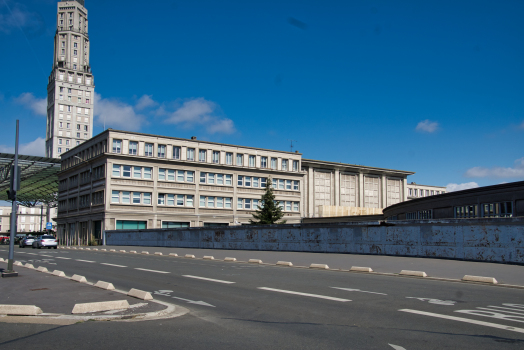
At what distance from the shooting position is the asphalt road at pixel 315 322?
231 inches

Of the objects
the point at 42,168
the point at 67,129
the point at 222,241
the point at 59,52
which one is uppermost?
the point at 59,52

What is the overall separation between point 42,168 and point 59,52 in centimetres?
8846

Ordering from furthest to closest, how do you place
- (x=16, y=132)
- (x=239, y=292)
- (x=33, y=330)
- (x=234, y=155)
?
(x=234, y=155) < (x=16, y=132) < (x=239, y=292) < (x=33, y=330)

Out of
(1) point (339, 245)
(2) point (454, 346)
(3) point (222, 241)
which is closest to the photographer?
(2) point (454, 346)

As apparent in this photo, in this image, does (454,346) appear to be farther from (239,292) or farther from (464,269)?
(464,269)

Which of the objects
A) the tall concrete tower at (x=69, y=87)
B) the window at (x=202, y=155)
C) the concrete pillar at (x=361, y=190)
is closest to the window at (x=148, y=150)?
the window at (x=202, y=155)

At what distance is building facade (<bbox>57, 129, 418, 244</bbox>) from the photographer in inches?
2466

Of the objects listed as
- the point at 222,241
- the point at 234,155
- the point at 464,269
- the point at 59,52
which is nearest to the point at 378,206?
the point at 234,155

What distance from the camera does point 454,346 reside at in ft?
18.7

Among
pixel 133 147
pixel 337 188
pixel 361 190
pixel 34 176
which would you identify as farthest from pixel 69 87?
pixel 361 190

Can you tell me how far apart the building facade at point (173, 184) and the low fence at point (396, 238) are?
78.5 feet

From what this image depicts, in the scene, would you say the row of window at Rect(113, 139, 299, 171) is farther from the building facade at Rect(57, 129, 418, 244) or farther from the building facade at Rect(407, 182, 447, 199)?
the building facade at Rect(407, 182, 447, 199)

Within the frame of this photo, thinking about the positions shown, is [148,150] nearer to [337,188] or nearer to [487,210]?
[337,188]

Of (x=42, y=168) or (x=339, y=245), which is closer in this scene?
(x=339, y=245)
